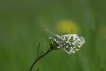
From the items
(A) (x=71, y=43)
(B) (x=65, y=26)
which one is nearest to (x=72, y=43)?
(A) (x=71, y=43)

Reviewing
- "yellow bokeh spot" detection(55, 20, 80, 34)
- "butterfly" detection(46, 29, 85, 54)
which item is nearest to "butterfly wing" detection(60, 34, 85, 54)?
"butterfly" detection(46, 29, 85, 54)

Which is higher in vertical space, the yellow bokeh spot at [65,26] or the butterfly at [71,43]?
the butterfly at [71,43]

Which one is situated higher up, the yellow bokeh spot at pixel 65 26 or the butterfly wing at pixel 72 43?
the butterfly wing at pixel 72 43

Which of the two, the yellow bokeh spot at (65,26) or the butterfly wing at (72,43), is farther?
the yellow bokeh spot at (65,26)

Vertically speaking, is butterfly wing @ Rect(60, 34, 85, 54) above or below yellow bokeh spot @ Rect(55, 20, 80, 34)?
above

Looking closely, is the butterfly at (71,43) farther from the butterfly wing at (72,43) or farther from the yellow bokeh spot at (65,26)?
the yellow bokeh spot at (65,26)

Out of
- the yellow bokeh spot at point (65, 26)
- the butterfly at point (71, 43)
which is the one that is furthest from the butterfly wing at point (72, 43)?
the yellow bokeh spot at point (65, 26)

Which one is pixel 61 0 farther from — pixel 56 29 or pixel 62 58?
pixel 62 58

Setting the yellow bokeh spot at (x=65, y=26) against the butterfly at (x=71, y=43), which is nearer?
the butterfly at (x=71, y=43)

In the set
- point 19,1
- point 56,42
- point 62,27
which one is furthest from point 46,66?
point 19,1

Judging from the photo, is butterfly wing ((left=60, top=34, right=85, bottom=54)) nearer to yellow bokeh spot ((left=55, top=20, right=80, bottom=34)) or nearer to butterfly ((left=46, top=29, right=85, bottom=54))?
butterfly ((left=46, top=29, right=85, bottom=54))

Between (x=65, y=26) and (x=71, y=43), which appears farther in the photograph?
(x=65, y=26)

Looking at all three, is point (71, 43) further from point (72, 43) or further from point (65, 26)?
point (65, 26)
